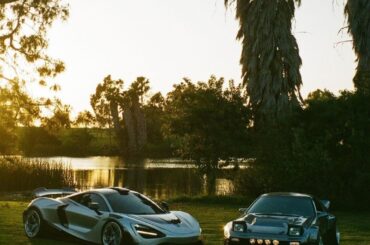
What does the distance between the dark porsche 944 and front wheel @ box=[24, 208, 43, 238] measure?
4629 millimetres

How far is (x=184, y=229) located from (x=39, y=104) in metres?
15.3

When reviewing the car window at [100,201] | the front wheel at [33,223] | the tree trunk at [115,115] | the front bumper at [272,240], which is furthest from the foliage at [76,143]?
the front bumper at [272,240]

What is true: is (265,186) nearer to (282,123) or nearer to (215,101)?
(282,123)

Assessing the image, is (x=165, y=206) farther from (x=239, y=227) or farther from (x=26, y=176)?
(x=26, y=176)

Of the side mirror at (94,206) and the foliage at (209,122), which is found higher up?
the foliage at (209,122)

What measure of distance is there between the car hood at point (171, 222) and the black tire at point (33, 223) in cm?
282

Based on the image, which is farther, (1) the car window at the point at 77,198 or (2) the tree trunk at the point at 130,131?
(2) the tree trunk at the point at 130,131

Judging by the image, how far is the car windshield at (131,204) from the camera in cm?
1388

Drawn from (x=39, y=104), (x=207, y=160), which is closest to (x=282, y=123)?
(x=207, y=160)

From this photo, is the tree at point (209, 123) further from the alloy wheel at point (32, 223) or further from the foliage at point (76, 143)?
the foliage at point (76, 143)

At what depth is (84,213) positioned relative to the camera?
46.8ft

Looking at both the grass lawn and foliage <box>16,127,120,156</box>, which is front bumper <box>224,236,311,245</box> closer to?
the grass lawn

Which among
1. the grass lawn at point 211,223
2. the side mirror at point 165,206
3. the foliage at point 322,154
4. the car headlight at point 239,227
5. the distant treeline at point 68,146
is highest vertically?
the distant treeline at point 68,146

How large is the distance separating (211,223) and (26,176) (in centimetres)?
1843
